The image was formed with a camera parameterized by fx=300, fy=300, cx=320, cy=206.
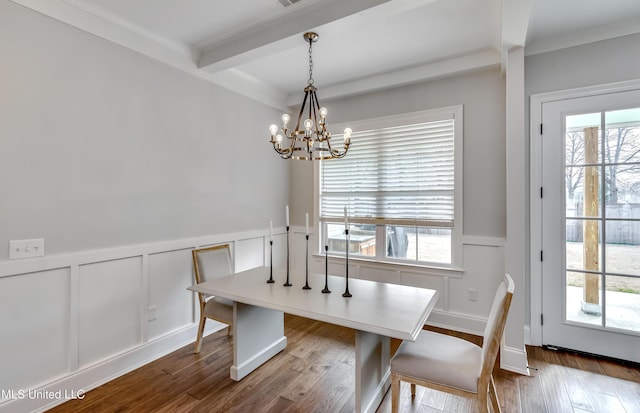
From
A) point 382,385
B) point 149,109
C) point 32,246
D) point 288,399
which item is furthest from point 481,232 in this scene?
point 32,246

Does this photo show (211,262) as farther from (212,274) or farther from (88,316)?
(88,316)

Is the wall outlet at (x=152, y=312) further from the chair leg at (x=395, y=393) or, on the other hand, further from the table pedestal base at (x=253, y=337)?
the chair leg at (x=395, y=393)

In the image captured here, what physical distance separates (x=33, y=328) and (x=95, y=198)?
91 cm

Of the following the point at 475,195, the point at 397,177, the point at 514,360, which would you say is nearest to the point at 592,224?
the point at 475,195

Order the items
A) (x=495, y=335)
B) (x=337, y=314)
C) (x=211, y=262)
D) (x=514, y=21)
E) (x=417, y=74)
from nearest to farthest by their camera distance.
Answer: (x=495, y=335) < (x=337, y=314) < (x=514, y=21) < (x=211, y=262) < (x=417, y=74)

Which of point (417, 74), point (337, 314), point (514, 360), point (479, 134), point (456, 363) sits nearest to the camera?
point (456, 363)

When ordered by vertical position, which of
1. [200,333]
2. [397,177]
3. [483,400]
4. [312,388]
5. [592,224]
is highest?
[397,177]

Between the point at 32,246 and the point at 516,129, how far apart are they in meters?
3.56

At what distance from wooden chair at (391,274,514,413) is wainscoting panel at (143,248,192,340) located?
2.04 m

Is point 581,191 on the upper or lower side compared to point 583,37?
lower

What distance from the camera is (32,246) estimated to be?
1.90m

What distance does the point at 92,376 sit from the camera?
2.15 m

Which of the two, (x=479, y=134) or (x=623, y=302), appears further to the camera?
(x=479, y=134)

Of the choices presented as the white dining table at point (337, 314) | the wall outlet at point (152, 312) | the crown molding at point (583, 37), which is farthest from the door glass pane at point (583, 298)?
the wall outlet at point (152, 312)
